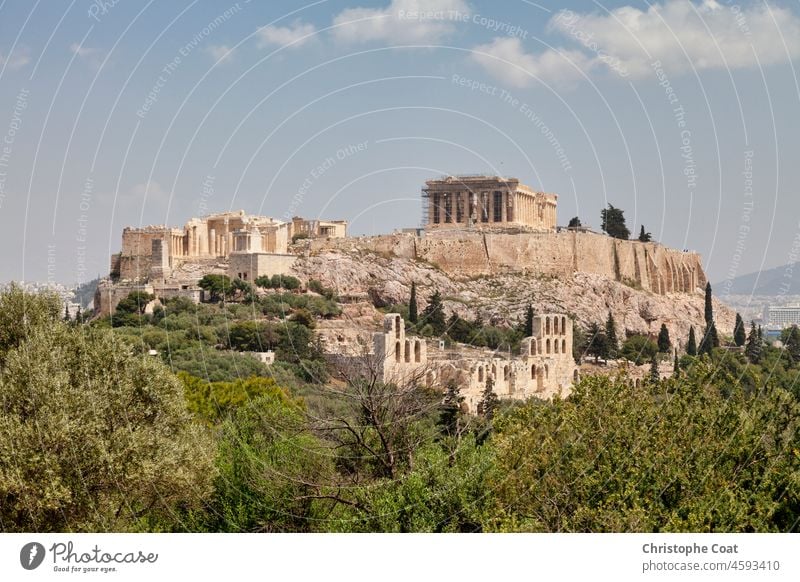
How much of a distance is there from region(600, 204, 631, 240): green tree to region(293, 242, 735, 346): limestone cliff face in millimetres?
4093

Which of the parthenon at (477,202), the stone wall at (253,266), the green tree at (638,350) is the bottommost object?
the green tree at (638,350)

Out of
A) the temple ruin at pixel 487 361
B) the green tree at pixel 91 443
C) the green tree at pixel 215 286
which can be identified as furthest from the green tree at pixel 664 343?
the green tree at pixel 91 443

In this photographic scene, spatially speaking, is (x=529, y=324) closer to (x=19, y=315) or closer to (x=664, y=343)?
(x=664, y=343)

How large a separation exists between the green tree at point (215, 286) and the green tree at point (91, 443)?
39.1m

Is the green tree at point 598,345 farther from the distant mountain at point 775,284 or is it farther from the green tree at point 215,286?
the distant mountain at point 775,284

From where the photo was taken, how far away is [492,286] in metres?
71.8

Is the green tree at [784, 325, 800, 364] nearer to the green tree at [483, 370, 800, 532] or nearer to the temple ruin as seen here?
the temple ruin

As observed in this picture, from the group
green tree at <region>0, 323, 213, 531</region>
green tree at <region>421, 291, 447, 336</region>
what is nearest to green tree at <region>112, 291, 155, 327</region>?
green tree at <region>421, 291, 447, 336</region>

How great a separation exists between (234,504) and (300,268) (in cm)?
4531

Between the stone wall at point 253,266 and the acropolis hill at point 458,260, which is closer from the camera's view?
the stone wall at point 253,266

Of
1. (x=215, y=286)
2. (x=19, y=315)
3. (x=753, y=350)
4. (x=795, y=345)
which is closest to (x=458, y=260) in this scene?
(x=215, y=286)

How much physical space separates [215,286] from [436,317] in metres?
10.6

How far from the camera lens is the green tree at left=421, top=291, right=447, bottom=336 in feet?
198

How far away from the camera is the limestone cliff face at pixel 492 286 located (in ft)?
222
